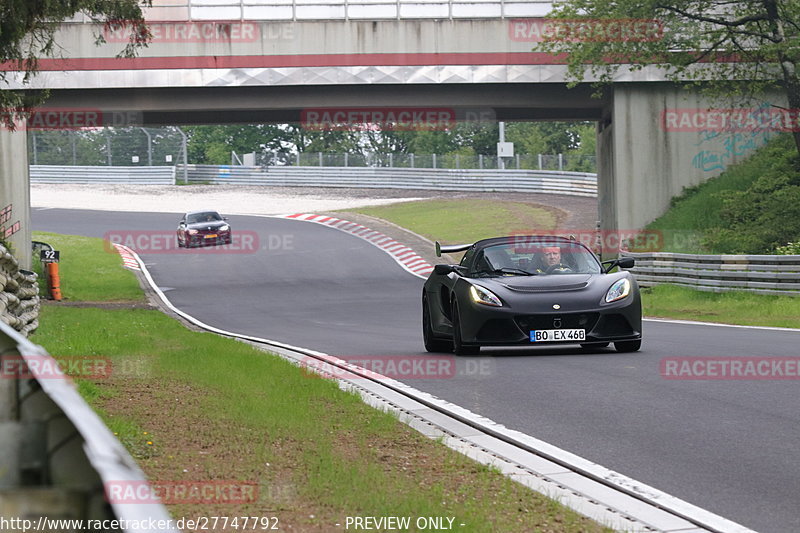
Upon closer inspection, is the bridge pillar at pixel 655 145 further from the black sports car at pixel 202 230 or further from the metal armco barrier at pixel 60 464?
the metal armco barrier at pixel 60 464

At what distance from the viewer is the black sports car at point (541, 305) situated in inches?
500

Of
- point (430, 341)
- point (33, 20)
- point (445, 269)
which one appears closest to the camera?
point (445, 269)

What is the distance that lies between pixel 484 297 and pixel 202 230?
35.7 metres

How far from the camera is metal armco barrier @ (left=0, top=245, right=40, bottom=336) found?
14.0 metres

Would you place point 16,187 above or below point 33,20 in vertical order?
below

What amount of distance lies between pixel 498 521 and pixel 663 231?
30.9m

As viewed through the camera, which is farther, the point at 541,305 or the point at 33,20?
the point at 33,20

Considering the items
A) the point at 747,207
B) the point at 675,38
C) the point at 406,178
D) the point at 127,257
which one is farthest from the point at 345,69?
the point at 406,178

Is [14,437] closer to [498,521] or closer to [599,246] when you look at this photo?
[498,521]

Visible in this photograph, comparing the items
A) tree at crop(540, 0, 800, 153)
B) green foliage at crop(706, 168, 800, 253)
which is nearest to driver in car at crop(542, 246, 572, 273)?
green foliage at crop(706, 168, 800, 253)

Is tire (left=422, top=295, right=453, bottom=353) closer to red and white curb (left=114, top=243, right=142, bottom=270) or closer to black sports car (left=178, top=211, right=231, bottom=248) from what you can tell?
red and white curb (left=114, top=243, right=142, bottom=270)

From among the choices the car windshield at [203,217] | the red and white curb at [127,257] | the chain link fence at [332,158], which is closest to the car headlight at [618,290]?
the red and white curb at [127,257]

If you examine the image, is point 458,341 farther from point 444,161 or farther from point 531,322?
point 444,161

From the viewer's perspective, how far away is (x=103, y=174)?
84062 millimetres
